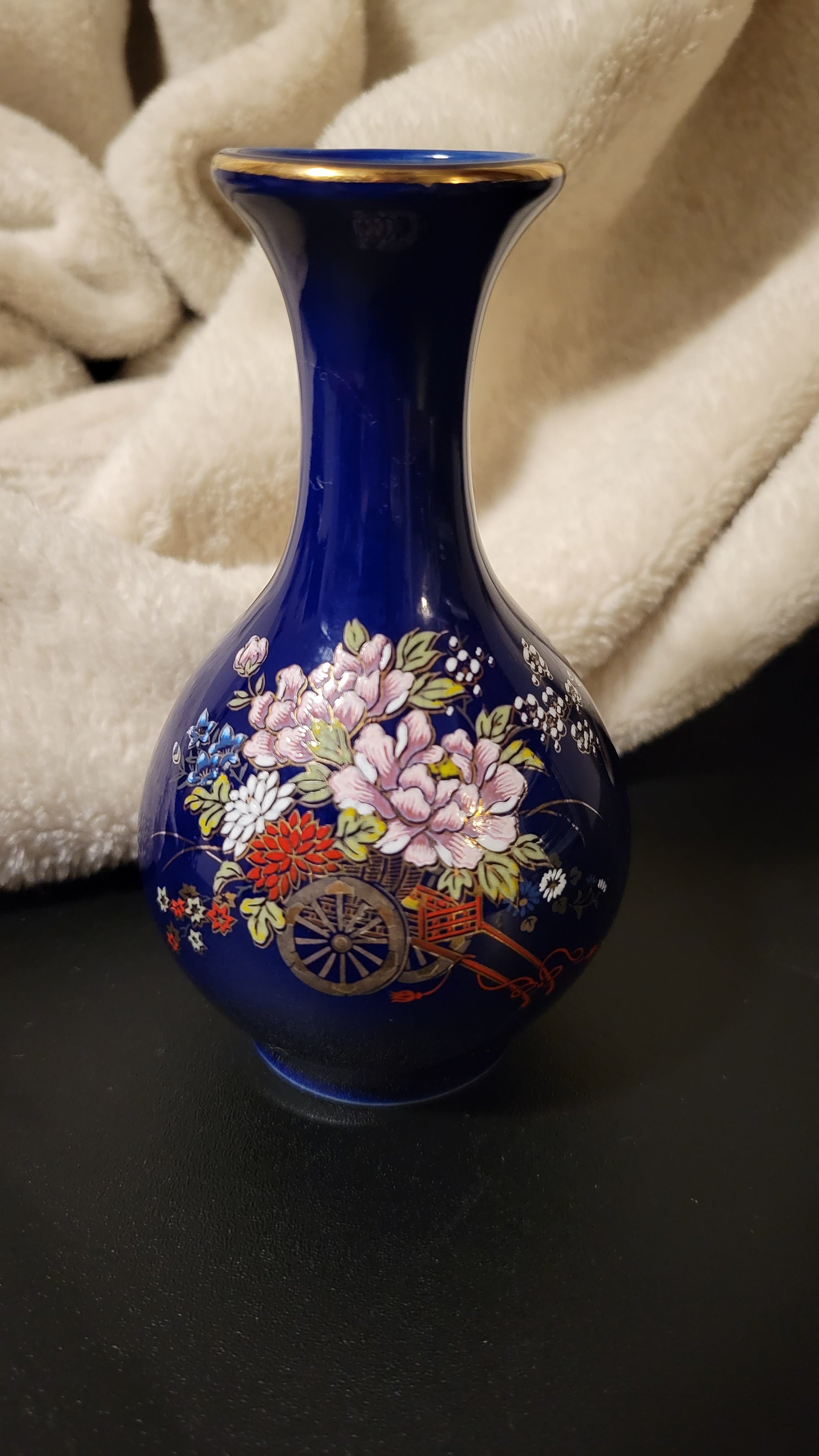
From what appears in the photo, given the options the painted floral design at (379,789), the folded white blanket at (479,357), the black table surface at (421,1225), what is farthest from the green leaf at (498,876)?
the folded white blanket at (479,357)

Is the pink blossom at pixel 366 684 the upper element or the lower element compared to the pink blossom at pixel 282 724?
upper

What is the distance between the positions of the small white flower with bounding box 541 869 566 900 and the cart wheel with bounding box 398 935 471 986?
0.03m

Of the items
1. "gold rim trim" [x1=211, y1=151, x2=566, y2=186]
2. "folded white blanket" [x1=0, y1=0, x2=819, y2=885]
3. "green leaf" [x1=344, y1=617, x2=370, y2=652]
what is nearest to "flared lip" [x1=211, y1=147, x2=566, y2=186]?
"gold rim trim" [x1=211, y1=151, x2=566, y2=186]

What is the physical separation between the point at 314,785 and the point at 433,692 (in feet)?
0.15

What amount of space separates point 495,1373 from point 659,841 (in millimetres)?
328

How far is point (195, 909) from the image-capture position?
17.0 inches

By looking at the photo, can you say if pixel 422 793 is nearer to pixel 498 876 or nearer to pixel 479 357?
pixel 498 876

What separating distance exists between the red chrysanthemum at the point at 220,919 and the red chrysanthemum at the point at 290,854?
2 centimetres

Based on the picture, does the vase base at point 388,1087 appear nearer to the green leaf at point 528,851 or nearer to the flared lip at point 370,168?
the green leaf at point 528,851

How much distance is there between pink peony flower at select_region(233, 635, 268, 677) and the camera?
0.43 metres

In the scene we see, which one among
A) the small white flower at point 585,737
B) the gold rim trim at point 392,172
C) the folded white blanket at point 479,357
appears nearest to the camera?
the gold rim trim at point 392,172

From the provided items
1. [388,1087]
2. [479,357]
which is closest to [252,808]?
[388,1087]

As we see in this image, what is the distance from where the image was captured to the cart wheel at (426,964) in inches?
16.0

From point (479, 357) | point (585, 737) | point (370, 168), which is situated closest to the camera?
point (370, 168)
